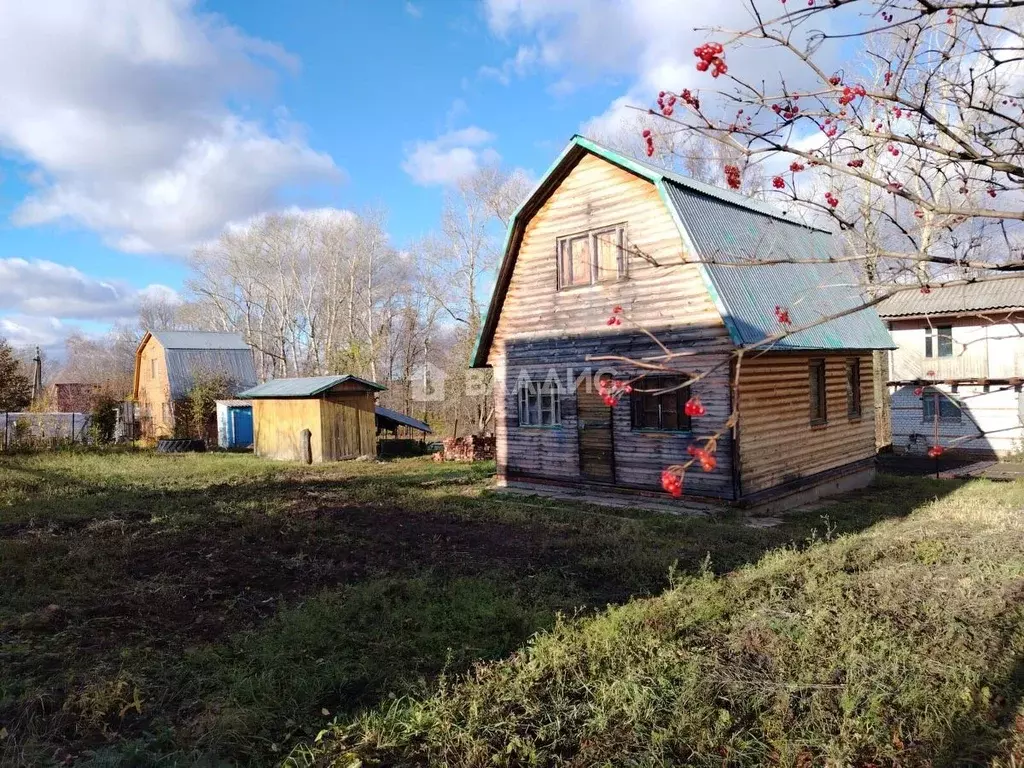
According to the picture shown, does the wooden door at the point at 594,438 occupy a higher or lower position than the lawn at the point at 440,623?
higher

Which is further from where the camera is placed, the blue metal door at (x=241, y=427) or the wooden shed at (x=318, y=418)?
the blue metal door at (x=241, y=427)

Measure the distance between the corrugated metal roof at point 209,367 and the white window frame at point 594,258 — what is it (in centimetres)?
2333

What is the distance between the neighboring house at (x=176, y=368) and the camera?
30859mm

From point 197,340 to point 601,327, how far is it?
27024mm

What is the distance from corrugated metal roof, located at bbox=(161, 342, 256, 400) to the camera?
30.9 metres

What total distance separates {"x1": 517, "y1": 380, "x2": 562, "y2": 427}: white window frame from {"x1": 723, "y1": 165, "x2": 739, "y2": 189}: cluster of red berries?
991 centimetres

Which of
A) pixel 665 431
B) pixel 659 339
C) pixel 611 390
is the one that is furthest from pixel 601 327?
pixel 611 390

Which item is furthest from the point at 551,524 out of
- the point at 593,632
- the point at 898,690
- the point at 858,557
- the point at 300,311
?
the point at 300,311

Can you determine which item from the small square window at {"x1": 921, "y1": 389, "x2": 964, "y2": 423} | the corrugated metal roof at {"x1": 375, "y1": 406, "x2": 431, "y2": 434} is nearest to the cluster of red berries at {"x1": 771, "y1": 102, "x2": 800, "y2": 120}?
the corrugated metal roof at {"x1": 375, "y1": 406, "x2": 431, "y2": 434}

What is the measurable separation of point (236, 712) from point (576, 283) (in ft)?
34.1

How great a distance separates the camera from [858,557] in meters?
7.50

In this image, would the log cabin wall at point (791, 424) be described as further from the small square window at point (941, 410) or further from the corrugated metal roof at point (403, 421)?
the corrugated metal roof at point (403, 421)

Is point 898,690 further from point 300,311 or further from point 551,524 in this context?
point 300,311

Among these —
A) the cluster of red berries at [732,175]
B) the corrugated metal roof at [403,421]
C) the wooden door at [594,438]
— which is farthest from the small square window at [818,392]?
the corrugated metal roof at [403,421]
